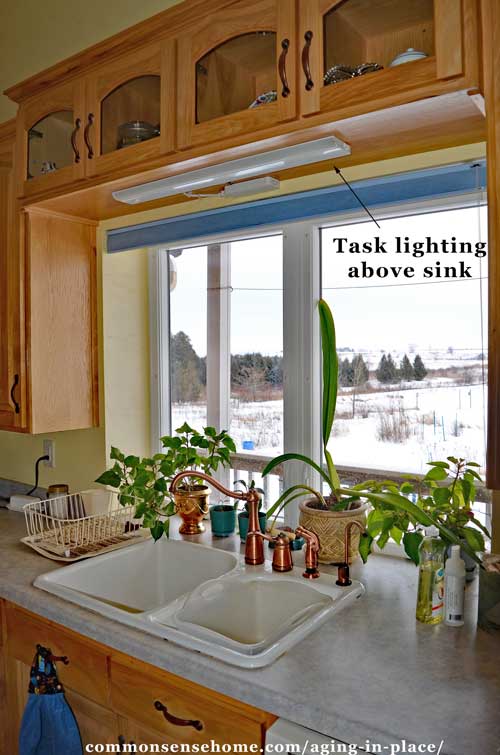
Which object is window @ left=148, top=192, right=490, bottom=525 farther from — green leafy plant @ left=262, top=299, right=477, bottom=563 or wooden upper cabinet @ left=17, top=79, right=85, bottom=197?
wooden upper cabinet @ left=17, top=79, right=85, bottom=197

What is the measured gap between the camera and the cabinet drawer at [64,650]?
4.63 feet

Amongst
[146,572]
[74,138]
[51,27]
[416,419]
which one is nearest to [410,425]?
[416,419]

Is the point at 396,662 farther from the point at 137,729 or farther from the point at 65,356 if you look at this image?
the point at 65,356

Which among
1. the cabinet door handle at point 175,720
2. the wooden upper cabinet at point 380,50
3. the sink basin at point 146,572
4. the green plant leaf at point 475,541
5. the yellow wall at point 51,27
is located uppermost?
the yellow wall at point 51,27

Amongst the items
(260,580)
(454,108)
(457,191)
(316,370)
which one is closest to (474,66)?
(454,108)

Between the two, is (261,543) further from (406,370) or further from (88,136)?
(88,136)

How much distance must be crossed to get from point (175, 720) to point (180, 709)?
0.11ft

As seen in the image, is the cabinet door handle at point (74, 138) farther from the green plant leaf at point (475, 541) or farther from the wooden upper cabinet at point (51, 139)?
the green plant leaf at point (475, 541)

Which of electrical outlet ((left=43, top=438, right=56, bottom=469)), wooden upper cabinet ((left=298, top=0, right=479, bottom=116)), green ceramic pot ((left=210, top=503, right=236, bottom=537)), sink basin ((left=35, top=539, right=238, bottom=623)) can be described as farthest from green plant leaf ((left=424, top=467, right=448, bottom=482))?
electrical outlet ((left=43, top=438, right=56, bottom=469))

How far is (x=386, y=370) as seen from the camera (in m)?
1.80

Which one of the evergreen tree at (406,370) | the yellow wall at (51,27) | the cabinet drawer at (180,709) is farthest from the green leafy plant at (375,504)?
the yellow wall at (51,27)

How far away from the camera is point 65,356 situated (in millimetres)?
2248

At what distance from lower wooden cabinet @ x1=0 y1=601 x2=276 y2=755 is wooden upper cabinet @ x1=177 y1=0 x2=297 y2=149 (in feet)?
4.06

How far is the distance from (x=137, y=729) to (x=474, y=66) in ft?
4.98
